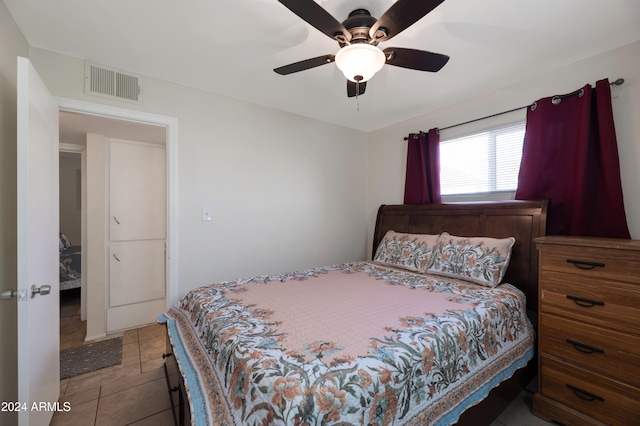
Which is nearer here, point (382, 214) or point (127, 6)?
point (127, 6)

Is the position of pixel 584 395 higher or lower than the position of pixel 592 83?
lower

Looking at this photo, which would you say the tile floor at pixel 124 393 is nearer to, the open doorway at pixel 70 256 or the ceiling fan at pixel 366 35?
the open doorway at pixel 70 256

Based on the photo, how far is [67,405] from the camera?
6.17 feet

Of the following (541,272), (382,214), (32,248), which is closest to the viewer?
(32,248)

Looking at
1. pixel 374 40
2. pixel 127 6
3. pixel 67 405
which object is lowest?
pixel 67 405

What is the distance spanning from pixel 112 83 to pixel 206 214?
1187mm

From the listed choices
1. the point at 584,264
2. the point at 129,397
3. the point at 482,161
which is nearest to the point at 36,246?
the point at 129,397

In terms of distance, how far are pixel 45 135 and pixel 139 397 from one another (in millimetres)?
1836

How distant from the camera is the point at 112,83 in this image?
2039mm

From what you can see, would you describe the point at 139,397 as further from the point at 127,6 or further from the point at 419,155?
the point at 419,155

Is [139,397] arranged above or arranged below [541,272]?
below

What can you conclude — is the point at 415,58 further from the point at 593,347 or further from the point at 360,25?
the point at 593,347

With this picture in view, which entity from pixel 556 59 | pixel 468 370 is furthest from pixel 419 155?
pixel 468 370

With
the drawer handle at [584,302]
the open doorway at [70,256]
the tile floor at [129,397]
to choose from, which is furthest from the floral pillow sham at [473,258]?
the open doorway at [70,256]
